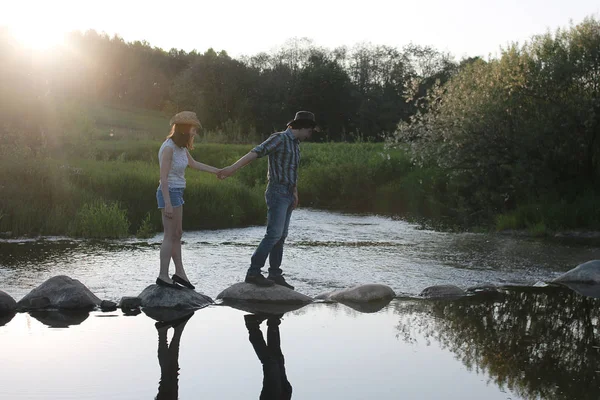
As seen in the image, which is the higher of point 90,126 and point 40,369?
point 90,126

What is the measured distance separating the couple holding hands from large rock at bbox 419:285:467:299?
88.4 inches

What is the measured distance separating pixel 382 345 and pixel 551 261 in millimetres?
7213

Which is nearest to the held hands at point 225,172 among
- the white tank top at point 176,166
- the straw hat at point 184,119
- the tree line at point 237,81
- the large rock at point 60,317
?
the white tank top at point 176,166

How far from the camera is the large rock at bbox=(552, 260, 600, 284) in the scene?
12039 mm

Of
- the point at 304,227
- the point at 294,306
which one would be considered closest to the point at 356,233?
the point at 304,227

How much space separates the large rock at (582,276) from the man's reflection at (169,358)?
6.05 m

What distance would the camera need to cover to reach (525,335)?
27.7 feet

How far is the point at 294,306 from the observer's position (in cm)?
995

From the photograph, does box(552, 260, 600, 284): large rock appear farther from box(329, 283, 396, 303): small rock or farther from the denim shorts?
the denim shorts

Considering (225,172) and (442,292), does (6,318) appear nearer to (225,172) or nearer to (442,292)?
(225,172)

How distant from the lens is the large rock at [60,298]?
955 cm

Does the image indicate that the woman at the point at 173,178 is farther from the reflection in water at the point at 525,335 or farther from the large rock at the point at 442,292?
the large rock at the point at 442,292

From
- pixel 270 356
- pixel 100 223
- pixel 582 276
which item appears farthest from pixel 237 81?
pixel 270 356

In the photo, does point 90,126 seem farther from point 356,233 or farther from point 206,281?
point 206,281
